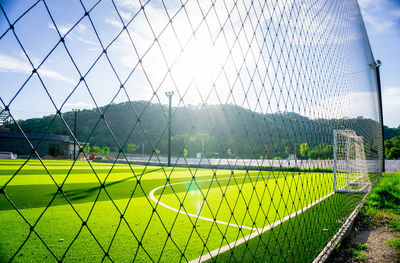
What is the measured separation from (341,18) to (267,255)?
16.3ft

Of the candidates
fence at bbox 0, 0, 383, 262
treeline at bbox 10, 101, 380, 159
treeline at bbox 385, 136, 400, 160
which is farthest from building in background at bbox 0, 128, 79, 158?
treeline at bbox 385, 136, 400, 160

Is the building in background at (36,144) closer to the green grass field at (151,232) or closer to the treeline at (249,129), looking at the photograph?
the treeline at (249,129)

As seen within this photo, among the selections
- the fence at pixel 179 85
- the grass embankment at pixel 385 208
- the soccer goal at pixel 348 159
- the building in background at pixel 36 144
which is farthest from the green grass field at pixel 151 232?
the building in background at pixel 36 144

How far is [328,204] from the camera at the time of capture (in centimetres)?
455

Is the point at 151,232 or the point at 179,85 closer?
the point at 179,85

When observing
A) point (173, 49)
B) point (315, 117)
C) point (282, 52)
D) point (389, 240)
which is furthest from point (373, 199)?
point (173, 49)

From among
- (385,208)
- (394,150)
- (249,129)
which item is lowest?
(385,208)

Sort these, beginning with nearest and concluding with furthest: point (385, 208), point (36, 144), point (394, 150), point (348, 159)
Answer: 1. point (385, 208)
2. point (348, 159)
3. point (394, 150)
4. point (36, 144)

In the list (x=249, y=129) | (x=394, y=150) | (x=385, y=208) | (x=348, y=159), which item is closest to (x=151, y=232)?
(x=249, y=129)

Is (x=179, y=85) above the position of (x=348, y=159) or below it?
above

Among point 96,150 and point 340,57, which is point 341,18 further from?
point 96,150

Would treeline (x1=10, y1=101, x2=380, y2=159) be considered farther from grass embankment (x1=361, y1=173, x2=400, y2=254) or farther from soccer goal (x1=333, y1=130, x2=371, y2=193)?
grass embankment (x1=361, y1=173, x2=400, y2=254)

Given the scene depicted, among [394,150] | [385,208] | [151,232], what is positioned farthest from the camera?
[394,150]

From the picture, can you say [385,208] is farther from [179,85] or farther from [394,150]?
[394,150]
